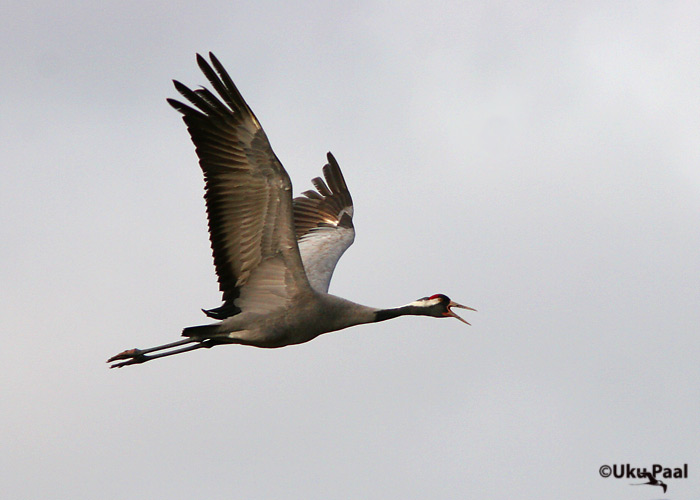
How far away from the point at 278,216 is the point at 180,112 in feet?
5.91

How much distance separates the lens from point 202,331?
698 inches

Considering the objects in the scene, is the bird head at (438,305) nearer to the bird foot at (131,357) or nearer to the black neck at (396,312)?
the black neck at (396,312)

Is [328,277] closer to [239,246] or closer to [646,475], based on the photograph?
[239,246]

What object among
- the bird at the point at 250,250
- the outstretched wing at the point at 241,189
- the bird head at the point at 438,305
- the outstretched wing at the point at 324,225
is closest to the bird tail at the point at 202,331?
the bird at the point at 250,250

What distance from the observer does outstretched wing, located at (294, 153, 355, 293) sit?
19.9m

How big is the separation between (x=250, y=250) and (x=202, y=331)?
1443mm

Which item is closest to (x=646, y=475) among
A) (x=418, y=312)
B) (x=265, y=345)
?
(x=418, y=312)

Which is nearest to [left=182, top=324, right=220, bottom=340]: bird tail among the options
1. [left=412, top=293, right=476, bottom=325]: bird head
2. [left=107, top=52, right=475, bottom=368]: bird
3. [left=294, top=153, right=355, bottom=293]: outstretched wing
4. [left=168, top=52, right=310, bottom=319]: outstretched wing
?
[left=107, top=52, right=475, bottom=368]: bird

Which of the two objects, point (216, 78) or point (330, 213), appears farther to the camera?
point (330, 213)

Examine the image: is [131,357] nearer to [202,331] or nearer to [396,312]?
[202,331]

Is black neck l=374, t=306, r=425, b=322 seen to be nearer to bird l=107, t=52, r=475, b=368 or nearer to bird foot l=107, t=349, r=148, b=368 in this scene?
bird l=107, t=52, r=475, b=368

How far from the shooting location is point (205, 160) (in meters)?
16.5

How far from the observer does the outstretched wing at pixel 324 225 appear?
65.2 feet

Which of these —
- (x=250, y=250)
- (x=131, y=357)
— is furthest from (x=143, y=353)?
(x=250, y=250)
